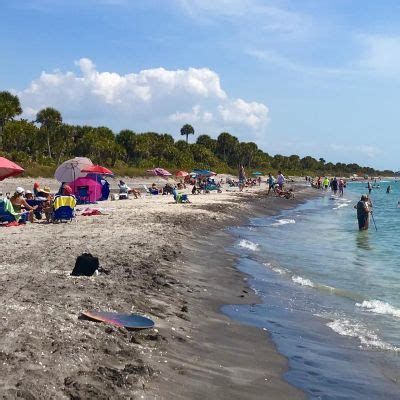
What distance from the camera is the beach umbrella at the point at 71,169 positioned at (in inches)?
915

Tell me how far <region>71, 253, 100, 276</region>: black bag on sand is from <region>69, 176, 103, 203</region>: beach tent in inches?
646

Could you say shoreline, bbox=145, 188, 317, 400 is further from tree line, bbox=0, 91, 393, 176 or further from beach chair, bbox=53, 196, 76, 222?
tree line, bbox=0, 91, 393, 176

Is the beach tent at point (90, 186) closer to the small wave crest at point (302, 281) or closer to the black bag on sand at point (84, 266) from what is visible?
the small wave crest at point (302, 281)

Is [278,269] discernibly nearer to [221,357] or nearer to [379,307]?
[379,307]

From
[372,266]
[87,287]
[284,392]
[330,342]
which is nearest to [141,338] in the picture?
[284,392]

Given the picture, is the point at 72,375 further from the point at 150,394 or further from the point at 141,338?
the point at 141,338

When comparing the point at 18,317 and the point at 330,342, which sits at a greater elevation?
the point at 18,317

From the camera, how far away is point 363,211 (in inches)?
925

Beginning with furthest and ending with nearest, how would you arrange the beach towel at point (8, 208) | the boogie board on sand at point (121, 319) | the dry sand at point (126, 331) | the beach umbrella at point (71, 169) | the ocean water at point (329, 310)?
the beach umbrella at point (71, 169), the beach towel at point (8, 208), the boogie board on sand at point (121, 319), the ocean water at point (329, 310), the dry sand at point (126, 331)

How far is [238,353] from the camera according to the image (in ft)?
20.4

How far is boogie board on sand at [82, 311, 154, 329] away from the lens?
618cm

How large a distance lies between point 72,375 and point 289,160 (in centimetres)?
16481

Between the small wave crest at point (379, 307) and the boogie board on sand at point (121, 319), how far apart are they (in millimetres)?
4959

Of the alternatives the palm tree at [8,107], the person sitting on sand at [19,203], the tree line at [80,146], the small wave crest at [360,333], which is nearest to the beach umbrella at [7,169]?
the person sitting on sand at [19,203]
